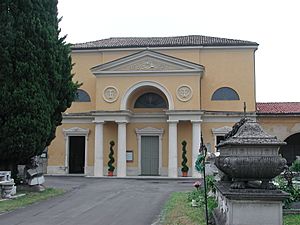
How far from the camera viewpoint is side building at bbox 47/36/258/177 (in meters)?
31.6

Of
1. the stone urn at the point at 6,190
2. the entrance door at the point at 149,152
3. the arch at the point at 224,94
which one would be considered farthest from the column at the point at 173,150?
the stone urn at the point at 6,190

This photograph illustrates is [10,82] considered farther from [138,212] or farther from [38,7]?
[138,212]

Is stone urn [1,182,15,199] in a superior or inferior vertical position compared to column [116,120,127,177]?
inferior

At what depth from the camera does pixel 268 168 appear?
674cm

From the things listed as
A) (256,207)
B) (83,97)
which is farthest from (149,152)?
(256,207)

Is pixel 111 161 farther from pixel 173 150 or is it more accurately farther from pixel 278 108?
pixel 278 108

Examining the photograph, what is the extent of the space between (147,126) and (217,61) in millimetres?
7352

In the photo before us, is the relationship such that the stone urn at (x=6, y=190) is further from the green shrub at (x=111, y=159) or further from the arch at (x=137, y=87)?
the arch at (x=137, y=87)

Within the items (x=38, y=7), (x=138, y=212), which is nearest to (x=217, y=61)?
(x=38, y=7)

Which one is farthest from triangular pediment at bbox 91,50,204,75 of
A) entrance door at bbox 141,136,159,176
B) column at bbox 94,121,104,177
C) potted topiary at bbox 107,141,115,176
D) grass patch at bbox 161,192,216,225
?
grass patch at bbox 161,192,216,225

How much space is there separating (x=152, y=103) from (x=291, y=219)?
79.4 feet

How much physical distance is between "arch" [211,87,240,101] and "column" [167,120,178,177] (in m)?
4.14

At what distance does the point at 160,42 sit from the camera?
3575 centimetres

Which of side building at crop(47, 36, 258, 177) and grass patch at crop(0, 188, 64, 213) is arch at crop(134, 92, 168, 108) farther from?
grass patch at crop(0, 188, 64, 213)
